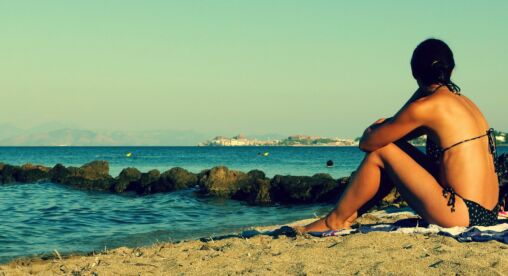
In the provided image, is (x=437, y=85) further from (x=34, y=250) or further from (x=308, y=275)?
(x=34, y=250)

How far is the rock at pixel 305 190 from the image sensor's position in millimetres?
18562

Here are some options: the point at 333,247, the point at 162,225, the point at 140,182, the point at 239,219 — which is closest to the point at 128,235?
the point at 162,225

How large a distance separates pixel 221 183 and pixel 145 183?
4.18m

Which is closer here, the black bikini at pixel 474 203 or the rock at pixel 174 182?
the black bikini at pixel 474 203

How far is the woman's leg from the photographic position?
562 cm

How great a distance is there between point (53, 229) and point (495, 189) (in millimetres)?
9147

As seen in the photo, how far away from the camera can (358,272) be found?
4.86 metres

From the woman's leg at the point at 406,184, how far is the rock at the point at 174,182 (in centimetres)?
1729

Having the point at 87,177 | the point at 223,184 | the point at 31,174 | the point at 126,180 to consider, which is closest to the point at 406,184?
the point at 223,184

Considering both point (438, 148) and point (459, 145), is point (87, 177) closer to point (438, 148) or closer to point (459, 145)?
point (438, 148)

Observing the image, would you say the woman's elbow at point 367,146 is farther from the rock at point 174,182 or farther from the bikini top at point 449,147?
the rock at point 174,182

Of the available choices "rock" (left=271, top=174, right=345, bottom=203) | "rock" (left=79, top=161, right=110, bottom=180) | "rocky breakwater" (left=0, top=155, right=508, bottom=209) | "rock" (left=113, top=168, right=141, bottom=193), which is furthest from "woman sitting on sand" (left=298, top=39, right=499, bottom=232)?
"rock" (left=79, top=161, right=110, bottom=180)

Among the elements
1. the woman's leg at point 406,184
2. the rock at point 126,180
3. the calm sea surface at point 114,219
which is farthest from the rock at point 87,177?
the woman's leg at point 406,184

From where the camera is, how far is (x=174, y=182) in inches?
912
